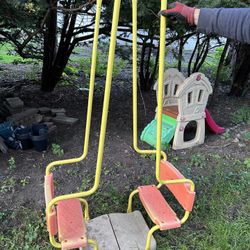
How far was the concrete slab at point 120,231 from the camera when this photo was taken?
222 cm

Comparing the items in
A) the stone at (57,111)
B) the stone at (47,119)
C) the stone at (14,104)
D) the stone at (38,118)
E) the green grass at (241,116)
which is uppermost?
the stone at (14,104)

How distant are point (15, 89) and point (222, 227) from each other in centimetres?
380

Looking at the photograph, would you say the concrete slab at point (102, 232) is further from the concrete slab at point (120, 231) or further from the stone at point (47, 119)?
the stone at point (47, 119)

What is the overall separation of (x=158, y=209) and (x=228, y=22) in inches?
48.3

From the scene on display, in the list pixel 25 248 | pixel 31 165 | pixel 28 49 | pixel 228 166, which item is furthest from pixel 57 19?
pixel 25 248

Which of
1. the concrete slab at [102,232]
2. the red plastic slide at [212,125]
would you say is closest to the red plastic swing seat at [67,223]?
the concrete slab at [102,232]

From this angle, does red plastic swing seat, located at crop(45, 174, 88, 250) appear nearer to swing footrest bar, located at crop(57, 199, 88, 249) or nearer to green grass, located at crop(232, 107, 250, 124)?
swing footrest bar, located at crop(57, 199, 88, 249)

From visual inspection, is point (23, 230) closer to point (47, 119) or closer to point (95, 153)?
point (95, 153)

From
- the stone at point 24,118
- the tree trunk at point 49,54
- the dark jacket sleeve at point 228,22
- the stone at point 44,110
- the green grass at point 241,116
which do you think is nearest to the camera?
the dark jacket sleeve at point 228,22

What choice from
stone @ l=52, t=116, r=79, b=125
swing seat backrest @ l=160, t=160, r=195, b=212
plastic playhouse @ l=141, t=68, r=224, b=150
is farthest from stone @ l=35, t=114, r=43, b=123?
swing seat backrest @ l=160, t=160, r=195, b=212

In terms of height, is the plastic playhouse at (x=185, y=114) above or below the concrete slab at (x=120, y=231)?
above

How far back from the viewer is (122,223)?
2.39 metres

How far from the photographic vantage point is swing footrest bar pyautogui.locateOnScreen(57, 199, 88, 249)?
1782 millimetres

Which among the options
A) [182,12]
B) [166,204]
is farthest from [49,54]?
[182,12]
